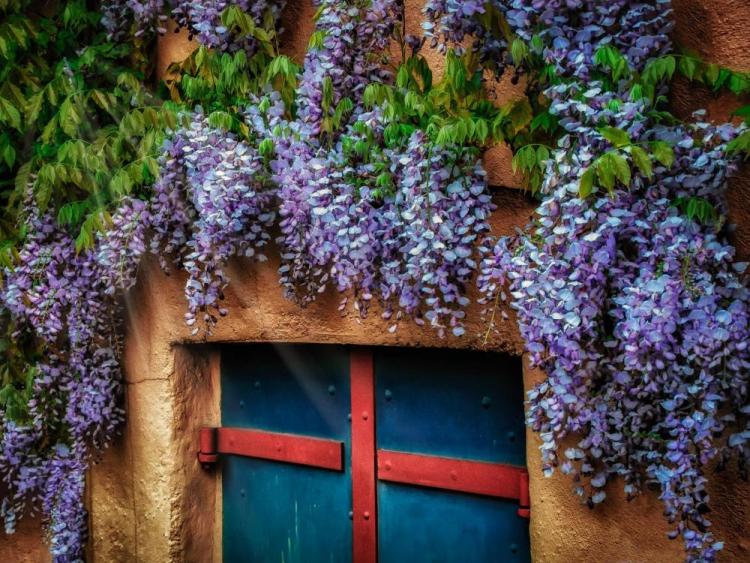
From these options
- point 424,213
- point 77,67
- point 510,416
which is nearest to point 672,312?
point 424,213

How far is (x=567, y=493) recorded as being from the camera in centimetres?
210

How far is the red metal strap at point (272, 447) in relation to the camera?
2855 mm

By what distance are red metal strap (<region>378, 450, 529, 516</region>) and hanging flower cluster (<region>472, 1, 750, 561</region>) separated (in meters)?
0.48

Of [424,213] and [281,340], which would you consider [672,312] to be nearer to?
[424,213]

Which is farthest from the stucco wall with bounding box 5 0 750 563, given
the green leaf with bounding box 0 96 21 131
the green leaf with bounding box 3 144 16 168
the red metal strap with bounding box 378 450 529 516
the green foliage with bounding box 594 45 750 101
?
the green leaf with bounding box 3 144 16 168

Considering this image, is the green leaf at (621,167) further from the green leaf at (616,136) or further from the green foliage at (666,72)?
the green foliage at (666,72)

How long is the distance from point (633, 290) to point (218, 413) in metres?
2.12

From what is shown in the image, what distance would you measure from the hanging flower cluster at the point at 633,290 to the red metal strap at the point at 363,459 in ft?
3.07

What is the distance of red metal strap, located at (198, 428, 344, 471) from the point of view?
286cm

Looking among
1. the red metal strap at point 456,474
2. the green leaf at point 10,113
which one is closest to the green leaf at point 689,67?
the red metal strap at point 456,474

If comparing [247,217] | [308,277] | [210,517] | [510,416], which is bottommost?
[210,517]

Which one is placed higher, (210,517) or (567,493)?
(567,493)

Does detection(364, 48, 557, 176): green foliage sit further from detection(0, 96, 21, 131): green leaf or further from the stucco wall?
detection(0, 96, 21, 131): green leaf

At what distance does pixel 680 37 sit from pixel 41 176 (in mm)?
2420
